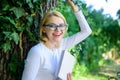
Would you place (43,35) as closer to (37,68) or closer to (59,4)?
(37,68)

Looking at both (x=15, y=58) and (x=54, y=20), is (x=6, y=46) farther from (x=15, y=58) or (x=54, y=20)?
(x=54, y=20)

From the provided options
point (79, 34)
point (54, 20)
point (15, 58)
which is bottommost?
point (15, 58)

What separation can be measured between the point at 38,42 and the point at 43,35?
0.20m

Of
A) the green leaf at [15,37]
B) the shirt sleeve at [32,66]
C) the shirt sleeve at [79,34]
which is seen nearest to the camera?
the shirt sleeve at [32,66]

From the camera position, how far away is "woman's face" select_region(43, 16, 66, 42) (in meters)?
2.14

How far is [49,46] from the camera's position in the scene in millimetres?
2203

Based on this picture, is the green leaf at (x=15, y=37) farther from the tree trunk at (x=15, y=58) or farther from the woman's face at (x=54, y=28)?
the woman's face at (x=54, y=28)

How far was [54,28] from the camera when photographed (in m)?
2.14

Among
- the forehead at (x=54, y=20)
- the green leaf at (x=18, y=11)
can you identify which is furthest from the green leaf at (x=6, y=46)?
the forehead at (x=54, y=20)

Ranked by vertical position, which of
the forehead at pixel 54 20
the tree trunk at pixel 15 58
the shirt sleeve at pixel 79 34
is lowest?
the tree trunk at pixel 15 58

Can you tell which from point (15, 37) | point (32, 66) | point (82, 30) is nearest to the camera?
point (32, 66)

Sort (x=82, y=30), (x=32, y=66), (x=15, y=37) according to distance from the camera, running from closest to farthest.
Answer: (x=32, y=66) < (x=15, y=37) < (x=82, y=30)

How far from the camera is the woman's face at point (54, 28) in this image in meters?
2.14

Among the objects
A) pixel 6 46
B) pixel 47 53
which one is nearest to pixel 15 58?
pixel 6 46
